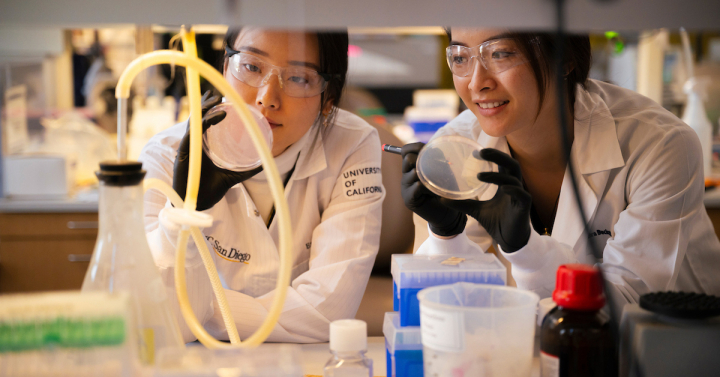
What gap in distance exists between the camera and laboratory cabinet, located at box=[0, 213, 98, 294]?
98.8 inches

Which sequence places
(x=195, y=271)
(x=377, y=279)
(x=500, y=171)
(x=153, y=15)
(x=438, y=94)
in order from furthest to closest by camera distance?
(x=438, y=94)
(x=377, y=279)
(x=195, y=271)
(x=500, y=171)
(x=153, y=15)

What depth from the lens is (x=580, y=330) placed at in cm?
56

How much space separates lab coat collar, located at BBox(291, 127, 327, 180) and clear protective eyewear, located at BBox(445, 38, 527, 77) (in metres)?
0.48

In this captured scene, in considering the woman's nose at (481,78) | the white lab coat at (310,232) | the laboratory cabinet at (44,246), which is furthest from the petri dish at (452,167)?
the laboratory cabinet at (44,246)

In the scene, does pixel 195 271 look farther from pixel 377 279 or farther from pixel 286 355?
pixel 377 279

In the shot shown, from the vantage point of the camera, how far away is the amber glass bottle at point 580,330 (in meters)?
0.55

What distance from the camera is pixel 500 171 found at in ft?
2.66

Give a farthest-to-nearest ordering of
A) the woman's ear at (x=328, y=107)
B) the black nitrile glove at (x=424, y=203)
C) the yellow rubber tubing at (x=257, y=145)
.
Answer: the woman's ear at (x=328, y=107)
the black nitrile glove at (x=424, y=203)
the yellow rubber tubing at (x=257, y=145)

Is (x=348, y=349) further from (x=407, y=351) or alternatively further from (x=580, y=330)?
(x=580, y=330)

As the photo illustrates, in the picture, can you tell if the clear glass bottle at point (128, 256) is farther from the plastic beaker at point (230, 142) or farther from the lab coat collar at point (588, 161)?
the lab coat collar at point (588, 161)

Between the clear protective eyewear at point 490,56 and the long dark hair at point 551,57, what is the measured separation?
0.02 m

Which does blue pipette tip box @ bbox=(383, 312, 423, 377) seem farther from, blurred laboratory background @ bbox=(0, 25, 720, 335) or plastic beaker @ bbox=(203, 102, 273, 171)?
blurred laboratory background @ bbox=(0, 25, 720, 335)

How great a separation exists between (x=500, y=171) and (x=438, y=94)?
11.0ft

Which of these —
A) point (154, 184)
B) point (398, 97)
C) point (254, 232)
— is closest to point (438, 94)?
point (398, 97)
